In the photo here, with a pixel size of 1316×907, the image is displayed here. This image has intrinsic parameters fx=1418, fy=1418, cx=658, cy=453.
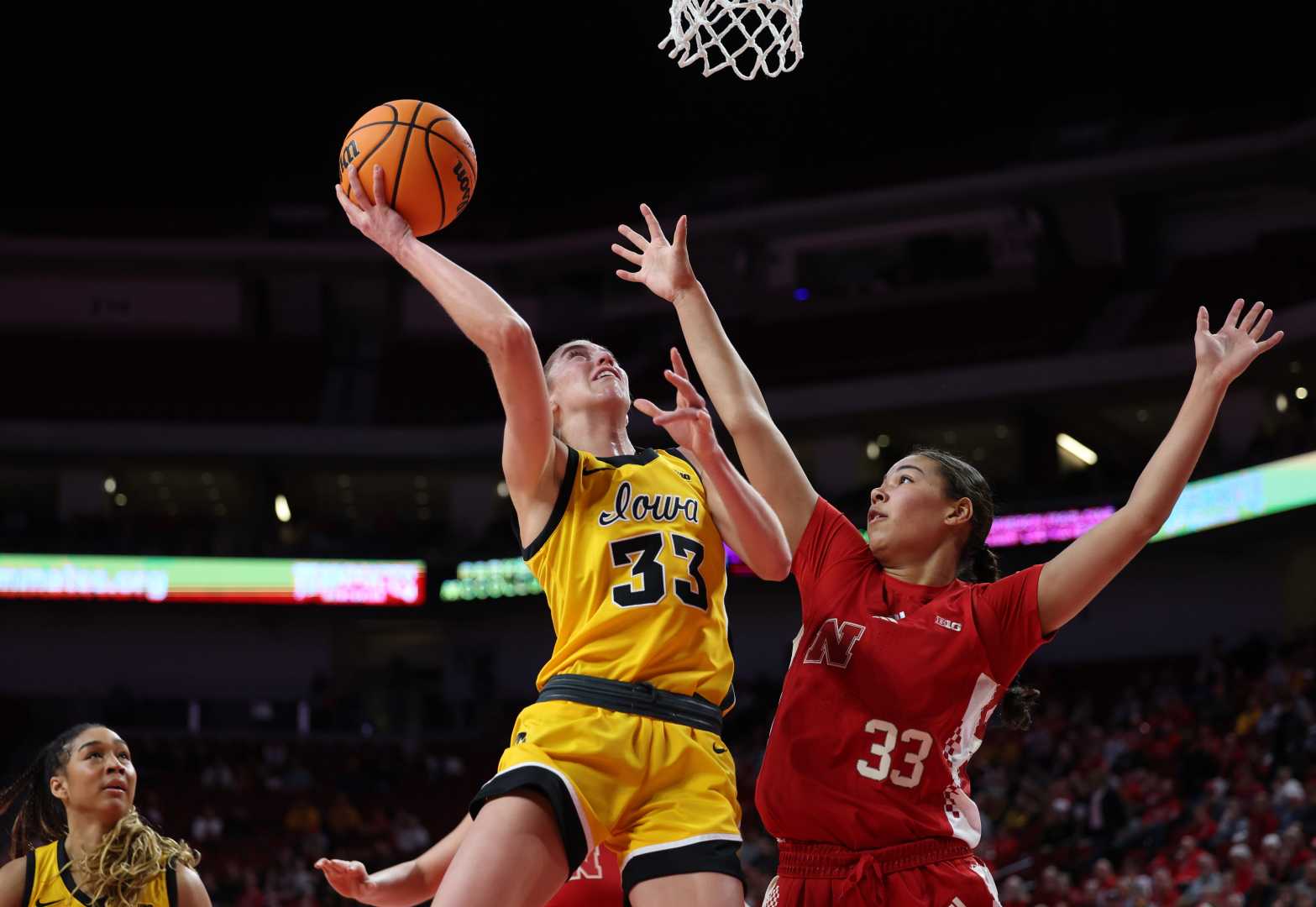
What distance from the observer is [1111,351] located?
2108cm

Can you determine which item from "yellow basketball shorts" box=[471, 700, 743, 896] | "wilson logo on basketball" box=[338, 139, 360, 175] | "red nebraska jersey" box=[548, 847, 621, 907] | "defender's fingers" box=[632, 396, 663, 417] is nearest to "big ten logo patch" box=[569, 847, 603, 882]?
"red nebraska jersey" box=[548, 847, 621, 907]

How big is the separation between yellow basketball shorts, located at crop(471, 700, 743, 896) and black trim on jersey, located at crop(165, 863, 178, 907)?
185cm

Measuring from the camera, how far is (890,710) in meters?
3.46

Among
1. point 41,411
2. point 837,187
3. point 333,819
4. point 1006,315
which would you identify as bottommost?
point 333,819

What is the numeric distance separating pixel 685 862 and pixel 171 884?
2.21 metres

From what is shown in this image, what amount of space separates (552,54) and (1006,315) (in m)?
9.58

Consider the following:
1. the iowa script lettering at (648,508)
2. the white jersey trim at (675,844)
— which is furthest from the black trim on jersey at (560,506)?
the white jersey trim at (675,844)

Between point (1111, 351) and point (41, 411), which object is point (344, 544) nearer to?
point (41, 411)

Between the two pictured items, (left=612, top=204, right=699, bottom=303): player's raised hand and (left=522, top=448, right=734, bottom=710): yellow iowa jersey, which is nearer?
(left=522, top=448, right=734, bottom=710): yellow iowa jersey

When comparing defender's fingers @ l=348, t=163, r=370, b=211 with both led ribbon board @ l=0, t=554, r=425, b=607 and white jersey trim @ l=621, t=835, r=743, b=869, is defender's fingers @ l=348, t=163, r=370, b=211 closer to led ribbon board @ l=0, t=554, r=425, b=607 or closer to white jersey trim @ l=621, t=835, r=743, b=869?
white jersey trim @ l=621, t=835, r=743, b=869

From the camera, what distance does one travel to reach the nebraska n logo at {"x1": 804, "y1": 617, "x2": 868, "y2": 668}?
3.55m

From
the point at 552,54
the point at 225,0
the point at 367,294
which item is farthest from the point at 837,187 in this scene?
the point at 225,0

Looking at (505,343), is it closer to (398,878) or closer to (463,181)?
(463,181)

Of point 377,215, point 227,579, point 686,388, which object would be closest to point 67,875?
point 377,215
